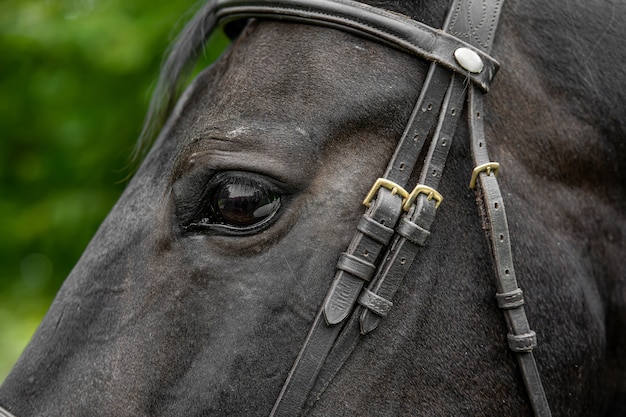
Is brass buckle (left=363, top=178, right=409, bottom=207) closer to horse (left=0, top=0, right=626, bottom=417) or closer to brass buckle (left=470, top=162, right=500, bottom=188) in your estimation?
horse (left=0, top=0, right=626, bottom=417)

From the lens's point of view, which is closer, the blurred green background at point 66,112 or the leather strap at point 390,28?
the leather strap at point 390,28

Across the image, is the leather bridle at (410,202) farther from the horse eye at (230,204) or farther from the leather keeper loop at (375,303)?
the horse eye at (230,204)

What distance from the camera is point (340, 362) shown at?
210cm

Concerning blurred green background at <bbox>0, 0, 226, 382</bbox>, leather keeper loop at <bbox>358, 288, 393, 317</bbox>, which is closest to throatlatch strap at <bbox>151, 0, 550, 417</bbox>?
leather keeper loop at <bbox>358, 288, 393, 317</bbox>

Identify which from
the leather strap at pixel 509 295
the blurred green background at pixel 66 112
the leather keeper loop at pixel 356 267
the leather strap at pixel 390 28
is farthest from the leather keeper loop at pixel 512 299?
the blurred green background at pixel 66 112

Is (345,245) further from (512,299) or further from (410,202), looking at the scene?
(512,299)

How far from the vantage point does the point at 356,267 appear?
2098mm

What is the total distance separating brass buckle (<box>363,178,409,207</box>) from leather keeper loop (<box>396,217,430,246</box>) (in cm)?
6

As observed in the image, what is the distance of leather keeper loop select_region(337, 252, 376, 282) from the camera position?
82.5 inches

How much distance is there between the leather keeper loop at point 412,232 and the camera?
6.98 ft

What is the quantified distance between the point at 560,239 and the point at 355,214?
619 mm

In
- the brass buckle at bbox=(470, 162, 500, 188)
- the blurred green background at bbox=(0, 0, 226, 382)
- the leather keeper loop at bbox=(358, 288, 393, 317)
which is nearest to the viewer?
the leather keeper loop at bbox=(358, 288, 393, 317)

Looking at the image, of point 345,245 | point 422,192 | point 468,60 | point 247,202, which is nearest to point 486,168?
point 422,192

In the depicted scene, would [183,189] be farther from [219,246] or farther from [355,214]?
[355,214]
